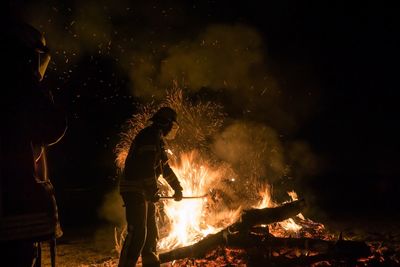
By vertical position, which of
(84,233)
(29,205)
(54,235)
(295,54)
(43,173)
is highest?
(295,54)

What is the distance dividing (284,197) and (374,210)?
2.70 meters

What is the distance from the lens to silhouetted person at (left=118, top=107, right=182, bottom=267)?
14.9 feet

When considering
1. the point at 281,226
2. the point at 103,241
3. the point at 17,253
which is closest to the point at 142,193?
the point at 17,253

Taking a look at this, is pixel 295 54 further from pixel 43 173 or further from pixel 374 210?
pixel 43 173

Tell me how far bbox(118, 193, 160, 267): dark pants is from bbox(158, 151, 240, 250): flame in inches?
45.8

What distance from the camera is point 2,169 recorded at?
80.5 inches

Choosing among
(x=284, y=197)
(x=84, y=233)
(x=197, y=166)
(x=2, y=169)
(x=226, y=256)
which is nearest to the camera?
(x=2, y=169)

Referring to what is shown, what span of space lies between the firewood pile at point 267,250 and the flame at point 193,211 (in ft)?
2.37

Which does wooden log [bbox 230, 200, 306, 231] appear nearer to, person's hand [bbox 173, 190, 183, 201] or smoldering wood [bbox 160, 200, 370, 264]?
smoldering wood [bbox 160, 200, 370, 264]

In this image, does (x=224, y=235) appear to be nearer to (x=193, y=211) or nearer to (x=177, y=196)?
(x=177, y=196)

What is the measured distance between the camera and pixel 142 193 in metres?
4.62

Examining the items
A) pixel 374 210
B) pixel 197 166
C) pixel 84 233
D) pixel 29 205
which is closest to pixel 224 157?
pixel 197 166

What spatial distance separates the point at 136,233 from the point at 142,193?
47 centimetres

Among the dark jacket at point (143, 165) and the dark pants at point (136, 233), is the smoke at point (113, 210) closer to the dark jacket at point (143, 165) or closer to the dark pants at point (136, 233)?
the dark pants at point (136, 233)
